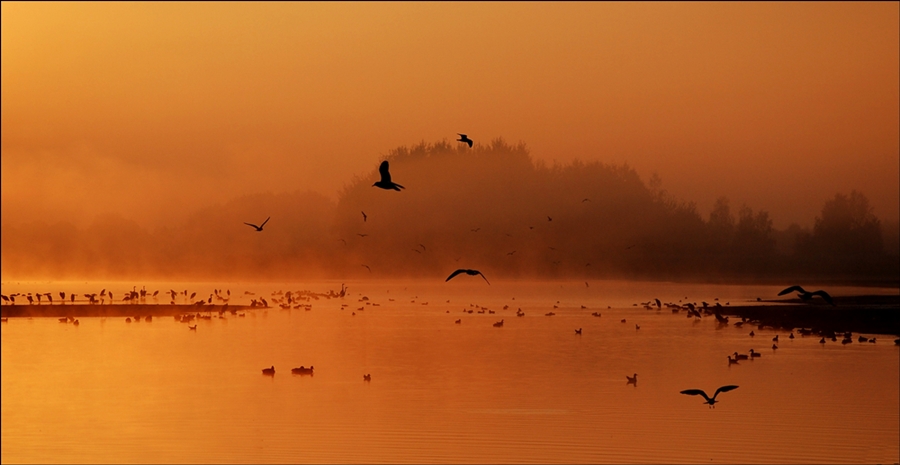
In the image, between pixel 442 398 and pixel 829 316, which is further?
pixel 829 316

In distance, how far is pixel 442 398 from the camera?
2812cm

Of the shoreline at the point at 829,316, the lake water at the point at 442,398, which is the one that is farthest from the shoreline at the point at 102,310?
A: the shoreline at the point at 829,316

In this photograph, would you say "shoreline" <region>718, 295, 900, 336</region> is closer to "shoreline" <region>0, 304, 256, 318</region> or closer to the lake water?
the lake water

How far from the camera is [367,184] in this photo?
144 meters

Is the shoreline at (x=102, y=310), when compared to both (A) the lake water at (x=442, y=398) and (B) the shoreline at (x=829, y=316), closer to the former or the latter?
(A) the lake water at (x=442, y=398)

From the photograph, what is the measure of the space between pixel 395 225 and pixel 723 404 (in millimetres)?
126094

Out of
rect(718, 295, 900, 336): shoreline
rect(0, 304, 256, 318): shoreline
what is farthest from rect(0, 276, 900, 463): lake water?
rect(0, 304, 256, 318): shoreline

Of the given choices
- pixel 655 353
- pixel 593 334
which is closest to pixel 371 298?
pixel 593 334

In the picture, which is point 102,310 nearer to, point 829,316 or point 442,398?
point 442,398

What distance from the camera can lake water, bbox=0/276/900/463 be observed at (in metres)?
21.6

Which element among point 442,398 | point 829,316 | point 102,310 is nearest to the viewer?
point 442,398

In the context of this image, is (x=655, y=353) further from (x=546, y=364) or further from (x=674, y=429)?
(x=674, y=429)

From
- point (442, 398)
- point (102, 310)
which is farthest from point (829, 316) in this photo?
point (102, 310)

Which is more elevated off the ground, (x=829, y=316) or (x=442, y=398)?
(x=829, y=316)
